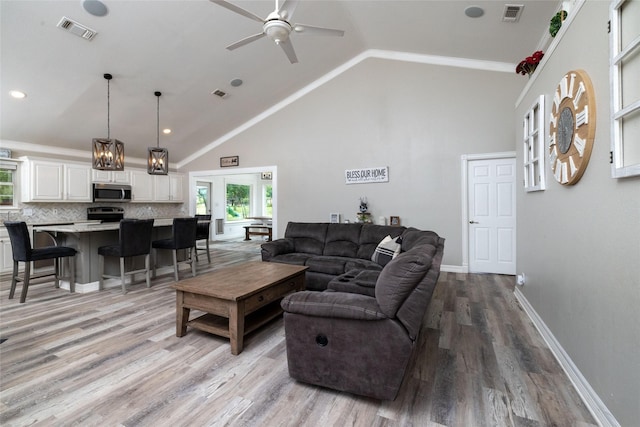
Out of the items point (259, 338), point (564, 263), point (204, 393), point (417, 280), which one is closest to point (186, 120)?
point (259, 338)

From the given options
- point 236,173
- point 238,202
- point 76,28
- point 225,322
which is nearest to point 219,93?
point 236,173

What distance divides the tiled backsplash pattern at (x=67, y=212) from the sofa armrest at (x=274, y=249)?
4.53 metres

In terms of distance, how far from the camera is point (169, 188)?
301 inches

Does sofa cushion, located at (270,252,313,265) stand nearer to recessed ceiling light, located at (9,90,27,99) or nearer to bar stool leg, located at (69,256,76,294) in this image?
bar stool leg, located at (69,256,76,294)

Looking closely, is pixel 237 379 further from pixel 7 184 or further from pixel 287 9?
pixel 7 184

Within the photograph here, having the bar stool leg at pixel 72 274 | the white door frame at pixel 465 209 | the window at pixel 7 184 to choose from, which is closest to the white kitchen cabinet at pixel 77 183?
the window at pixel 7 184

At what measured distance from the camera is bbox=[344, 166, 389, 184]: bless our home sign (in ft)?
18.2

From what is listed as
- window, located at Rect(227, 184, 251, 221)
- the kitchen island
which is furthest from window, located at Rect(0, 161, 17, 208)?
window, located at Rect(227, 184, 251, 221)

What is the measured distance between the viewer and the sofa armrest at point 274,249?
171 inches

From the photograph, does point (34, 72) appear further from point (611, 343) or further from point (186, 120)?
point (611, 343)

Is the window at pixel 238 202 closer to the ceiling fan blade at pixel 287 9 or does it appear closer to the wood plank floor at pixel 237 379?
the wood plank floor at pixel 237 379

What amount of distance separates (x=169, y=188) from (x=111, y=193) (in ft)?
4.65

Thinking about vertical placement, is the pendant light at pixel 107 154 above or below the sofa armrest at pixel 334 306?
above

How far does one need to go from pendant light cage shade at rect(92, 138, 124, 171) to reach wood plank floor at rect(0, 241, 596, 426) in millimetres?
1853
